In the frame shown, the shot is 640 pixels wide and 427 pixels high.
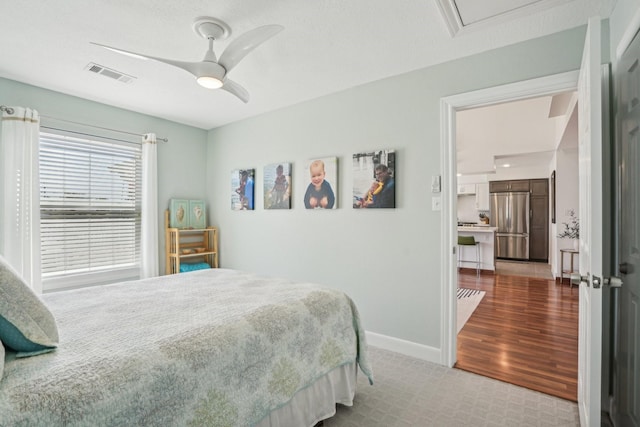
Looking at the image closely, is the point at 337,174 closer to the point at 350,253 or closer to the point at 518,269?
the point at 350,253

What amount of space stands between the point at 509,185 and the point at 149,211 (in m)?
8.63

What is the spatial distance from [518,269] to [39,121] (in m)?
8.24

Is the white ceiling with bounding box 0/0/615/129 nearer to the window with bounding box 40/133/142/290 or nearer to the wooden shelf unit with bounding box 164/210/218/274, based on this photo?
the window with bounding box 40/133/142/290

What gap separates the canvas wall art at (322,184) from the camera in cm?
323

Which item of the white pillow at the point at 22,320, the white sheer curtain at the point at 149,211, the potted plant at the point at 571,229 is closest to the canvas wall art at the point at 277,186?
the white sheer curtain at the point at 149,211

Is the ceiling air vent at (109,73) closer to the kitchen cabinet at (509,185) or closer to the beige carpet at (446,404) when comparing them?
the beige carpet at (446,404)

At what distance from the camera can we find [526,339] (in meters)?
3.07

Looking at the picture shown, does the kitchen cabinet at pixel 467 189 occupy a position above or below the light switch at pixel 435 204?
above

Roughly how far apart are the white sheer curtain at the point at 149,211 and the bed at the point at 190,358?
66.1 inches

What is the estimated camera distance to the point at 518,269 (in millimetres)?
6898

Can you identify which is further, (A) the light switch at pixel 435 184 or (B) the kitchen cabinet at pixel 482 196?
(B) the kitchen cabinet at pixel 482 196

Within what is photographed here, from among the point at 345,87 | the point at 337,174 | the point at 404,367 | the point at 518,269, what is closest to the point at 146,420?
the point at 404,367

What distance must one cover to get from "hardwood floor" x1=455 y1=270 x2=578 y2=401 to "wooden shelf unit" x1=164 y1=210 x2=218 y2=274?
321 cm

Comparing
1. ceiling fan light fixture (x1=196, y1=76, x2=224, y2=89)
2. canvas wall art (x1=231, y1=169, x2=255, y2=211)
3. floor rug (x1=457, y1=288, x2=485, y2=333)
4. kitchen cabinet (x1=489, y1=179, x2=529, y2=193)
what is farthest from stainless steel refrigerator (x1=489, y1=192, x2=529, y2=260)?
ceiling fan light fixture (x1=196, y1=76, x2=224, y2=89)
